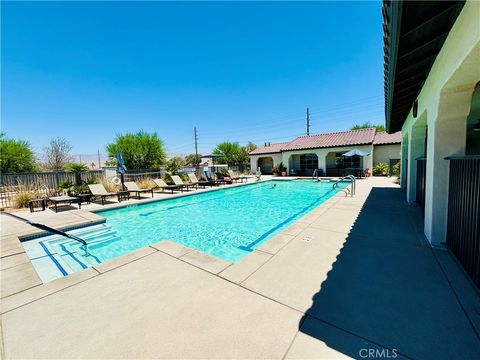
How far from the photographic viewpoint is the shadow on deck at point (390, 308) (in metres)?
1.70

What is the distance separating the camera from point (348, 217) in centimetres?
580

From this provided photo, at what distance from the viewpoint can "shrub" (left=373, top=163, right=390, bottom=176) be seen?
1811 centimetres

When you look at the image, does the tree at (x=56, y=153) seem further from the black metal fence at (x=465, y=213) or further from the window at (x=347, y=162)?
the black metal fence at (x=465, y=213)

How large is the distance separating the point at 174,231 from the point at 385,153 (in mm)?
20567

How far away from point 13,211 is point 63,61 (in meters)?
8.20

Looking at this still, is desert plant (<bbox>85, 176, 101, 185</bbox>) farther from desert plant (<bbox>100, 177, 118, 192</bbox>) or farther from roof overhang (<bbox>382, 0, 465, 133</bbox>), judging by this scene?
roof overhang (<bbox>382, 0, 465, 133</bbox>)

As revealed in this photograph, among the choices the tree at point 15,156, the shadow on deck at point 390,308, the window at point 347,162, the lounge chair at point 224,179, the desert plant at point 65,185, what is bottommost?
the shadow on deck at point 390,308

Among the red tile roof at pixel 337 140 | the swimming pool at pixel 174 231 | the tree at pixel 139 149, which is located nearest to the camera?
the swimming pool at pixel 174 231

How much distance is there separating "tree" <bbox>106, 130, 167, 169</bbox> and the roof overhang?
23040 millimetres

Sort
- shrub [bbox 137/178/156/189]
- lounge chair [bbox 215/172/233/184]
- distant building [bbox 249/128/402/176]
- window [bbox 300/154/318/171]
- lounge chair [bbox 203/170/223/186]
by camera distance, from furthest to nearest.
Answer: window [bbox 300/154/318/171] → distant building [bbox 249/128/402/176] → lounge chair [bbox 215/172/233/184] → lounge chair [bbox 203/170/223/186] → shrub [bbox 137/178/156/189]

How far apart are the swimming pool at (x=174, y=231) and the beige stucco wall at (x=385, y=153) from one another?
539 inches

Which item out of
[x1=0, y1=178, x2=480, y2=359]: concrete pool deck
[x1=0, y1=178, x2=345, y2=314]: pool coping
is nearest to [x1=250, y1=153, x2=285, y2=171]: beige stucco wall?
[x1=0, y1=178, x2=345, y2=314]: pool coping

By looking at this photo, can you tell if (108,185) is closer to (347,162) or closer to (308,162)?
(308,162)

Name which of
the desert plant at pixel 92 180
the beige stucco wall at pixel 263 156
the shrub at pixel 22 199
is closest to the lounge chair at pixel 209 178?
the desert plant at pixel 92 180
